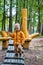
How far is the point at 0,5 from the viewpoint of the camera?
2208 cm

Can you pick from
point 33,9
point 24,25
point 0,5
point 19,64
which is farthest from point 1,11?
point 19,64

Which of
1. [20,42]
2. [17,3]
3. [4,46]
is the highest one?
[17,3]

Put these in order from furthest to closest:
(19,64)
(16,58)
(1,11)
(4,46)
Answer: (1,11) < (4,46) < (16,58) < (19,64)

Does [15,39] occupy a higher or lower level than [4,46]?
higher

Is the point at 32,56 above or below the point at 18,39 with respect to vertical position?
below

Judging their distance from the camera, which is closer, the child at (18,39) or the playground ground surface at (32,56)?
the playground ground surface at (32,56)

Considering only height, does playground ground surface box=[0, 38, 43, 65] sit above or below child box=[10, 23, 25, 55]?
below

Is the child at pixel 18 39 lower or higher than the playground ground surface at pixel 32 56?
higher

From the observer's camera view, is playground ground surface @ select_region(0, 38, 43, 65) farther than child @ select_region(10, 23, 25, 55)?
No

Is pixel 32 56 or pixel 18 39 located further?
pixel 32 56

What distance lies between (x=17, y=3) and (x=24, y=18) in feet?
34.1

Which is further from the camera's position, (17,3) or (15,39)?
(17,3)

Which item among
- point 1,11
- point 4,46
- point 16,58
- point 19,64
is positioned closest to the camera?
point 19,64

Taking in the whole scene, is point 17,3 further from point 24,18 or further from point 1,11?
point 24,18
